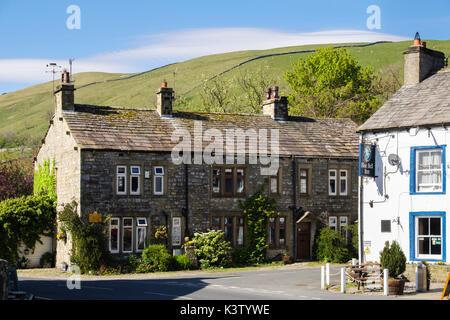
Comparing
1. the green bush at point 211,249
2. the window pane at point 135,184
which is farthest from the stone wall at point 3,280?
the green bush at point 211,249

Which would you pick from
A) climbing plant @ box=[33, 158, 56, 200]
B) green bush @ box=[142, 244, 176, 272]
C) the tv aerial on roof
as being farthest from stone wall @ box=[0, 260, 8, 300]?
climbing plant @ box=[33, 158, 56, 200]

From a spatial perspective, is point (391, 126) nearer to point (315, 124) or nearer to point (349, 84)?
point (315, 124)

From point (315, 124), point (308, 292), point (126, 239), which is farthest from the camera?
point (315, 124)

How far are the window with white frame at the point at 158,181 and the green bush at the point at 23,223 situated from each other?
5.97 m

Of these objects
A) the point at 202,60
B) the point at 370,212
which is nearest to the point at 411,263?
the point at 370,212

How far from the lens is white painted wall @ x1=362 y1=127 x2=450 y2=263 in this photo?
28172mm

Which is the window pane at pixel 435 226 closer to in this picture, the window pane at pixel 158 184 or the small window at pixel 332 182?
the small window at pixel 332 182

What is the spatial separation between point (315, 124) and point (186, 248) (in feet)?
42.0

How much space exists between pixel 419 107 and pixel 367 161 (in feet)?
10.1

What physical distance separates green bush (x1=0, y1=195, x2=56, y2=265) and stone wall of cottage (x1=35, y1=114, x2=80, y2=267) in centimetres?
80

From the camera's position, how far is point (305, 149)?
4075 cm

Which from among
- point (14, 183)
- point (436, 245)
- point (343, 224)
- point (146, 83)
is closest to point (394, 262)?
point (436, 245)

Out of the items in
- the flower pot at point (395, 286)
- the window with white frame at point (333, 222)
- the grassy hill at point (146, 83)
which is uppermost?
the grassy hill at point (146, 83)

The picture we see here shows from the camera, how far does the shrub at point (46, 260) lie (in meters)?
38.4
